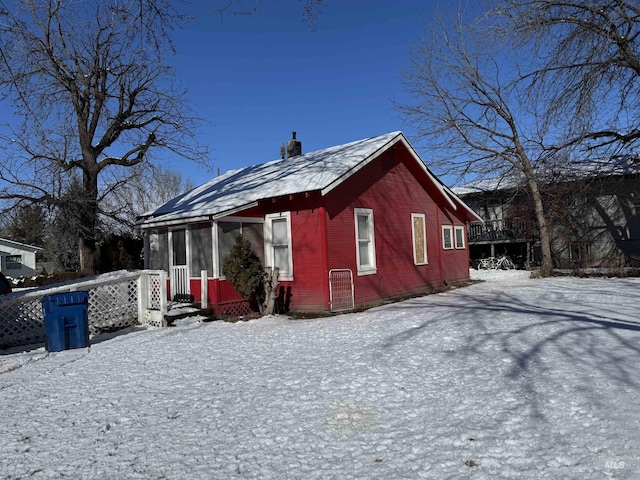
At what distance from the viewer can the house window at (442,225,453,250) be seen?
59.4 ft

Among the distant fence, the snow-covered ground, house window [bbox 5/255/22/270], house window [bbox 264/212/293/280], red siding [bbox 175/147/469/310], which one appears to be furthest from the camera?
house window [bbox 5/255/22/270]

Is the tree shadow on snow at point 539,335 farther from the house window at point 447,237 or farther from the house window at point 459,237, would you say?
the house window at point 459,237

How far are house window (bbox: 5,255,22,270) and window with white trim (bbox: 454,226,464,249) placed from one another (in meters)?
39.8

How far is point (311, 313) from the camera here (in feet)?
39.3

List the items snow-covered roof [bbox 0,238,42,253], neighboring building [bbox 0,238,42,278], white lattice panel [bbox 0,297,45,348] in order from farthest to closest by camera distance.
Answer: neighboring building [bbox 0,238,42,278]
snow-covered roof [bbox 0,238,42,253]
white lattice panel [bbox 0,297,45,348]

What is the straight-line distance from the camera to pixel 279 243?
1296 cm

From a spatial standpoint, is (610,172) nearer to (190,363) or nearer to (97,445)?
(190,363)

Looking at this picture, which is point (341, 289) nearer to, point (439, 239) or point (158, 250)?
point (158, 250)

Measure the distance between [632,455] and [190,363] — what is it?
600cm

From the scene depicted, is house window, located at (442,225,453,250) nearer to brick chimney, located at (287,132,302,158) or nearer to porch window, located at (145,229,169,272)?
brick chimney, located at (287,132,302,158)

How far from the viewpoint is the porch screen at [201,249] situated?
12.9 meters

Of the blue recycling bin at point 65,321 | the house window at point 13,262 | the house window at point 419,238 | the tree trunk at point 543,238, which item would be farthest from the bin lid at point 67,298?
the house window at point 13,262

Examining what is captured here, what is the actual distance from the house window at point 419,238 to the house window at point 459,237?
3200 millimetres

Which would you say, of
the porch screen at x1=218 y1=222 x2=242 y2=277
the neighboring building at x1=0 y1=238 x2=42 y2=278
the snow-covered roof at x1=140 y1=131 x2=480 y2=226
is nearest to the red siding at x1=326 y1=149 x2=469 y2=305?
the snow-covered roof at x1=140 y1=131 x2=480 y2=226
